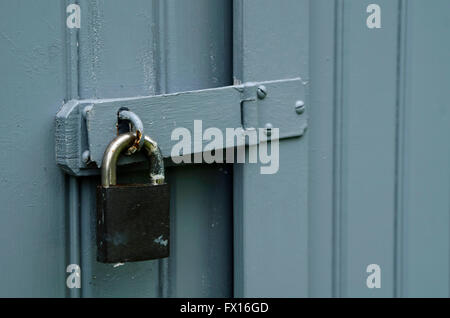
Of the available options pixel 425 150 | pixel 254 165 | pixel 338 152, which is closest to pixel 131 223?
pixel 254 165

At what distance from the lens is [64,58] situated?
2.66 ft

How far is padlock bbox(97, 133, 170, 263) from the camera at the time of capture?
743 millimetres

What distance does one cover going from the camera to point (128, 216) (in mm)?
752

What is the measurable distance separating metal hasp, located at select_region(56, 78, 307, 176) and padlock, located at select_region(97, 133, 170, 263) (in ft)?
0.11

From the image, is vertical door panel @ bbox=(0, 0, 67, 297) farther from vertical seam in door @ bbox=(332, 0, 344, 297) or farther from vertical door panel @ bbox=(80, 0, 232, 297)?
vertical seam in door @ bbox=(332, 0, 344, 297)

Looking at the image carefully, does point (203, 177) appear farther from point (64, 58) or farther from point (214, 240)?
point (64, 58)

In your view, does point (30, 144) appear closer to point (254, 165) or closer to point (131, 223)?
point (131, 223)

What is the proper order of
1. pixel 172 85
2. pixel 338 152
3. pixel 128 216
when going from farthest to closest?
pixel 338 152 < pixel 172 85 < pixel 128 216

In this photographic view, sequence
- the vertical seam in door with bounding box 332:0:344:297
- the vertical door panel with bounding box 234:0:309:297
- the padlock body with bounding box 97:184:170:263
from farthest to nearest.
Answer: the vertical seam in door with bounding box 332:0:344:297 → the vertical door panel with bounding box 234:0:309:297 → the padlock body with bounding box 97:184:170:263

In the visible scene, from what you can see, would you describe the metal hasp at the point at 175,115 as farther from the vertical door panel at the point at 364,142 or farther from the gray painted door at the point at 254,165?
the vertical door panel at the point at 364,142

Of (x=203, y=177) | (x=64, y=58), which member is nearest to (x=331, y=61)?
(x=203, y=177)

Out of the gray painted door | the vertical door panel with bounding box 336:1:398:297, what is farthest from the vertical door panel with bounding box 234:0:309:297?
the vertical door panel with bounding box 336:1:398:297

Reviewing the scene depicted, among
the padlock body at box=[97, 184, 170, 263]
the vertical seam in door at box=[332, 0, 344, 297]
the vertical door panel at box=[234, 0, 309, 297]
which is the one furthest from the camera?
the vertical seam in door at box=[332, 0, 344, 297]

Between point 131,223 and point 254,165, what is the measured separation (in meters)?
0.24
